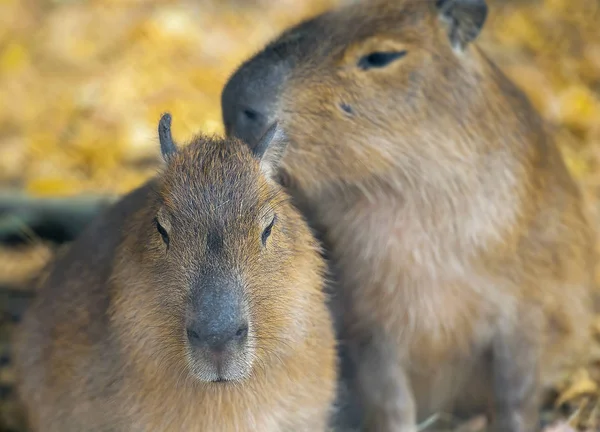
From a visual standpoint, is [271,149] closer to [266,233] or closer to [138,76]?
[266,233]

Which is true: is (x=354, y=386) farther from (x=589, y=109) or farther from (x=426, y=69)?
(x=589, y=109)

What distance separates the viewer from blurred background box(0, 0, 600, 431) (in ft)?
18.0

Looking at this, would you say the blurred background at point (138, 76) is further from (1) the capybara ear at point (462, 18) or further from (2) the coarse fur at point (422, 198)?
(1) the capybara ear at point (462, 18)

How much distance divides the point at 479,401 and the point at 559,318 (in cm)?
50

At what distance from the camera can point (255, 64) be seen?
332 cm

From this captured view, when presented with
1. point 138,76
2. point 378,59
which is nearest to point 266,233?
point 378,59

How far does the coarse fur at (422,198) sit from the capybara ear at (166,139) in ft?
1.20

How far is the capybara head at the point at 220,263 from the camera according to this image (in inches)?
96.4

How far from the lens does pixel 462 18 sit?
3445mm

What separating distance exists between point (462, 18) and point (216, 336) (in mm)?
1683

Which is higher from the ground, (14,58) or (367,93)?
(14,58)

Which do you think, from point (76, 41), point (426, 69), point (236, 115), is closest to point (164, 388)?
point (236, 115)

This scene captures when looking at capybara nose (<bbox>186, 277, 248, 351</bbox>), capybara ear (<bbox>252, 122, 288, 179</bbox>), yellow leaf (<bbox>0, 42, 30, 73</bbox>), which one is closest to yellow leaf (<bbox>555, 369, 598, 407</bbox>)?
capybara ear (<bbox>252, 122, 288, 179</bbox>)

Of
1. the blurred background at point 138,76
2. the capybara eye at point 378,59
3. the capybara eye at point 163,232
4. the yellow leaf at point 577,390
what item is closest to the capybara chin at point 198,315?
the capybara eye at point 163,232
